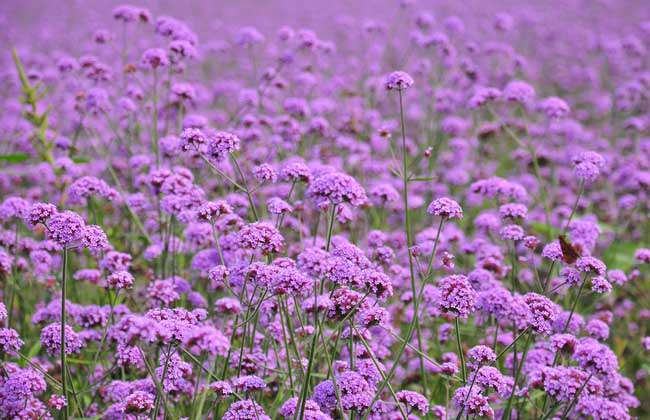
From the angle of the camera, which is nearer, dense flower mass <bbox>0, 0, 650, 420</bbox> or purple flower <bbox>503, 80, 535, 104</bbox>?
dense flower mass <bbox>0, 0, 650, 420</bbox>

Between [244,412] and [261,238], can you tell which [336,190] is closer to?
[261,238]

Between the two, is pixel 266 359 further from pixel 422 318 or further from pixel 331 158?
pixel 331 158

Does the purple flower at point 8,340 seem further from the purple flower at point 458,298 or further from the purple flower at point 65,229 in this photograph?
the purple flower at point 458,298

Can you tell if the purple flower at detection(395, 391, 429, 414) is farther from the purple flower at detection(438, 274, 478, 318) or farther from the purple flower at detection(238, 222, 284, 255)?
the purple flower at detection(238, 222, 284, 255)

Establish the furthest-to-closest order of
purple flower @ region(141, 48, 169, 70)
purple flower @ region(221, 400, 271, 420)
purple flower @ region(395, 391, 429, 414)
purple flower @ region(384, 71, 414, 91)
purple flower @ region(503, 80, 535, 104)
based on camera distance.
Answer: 1. purple flower @ region(503, 80, 535, 104)
2. purple flower @ region(141, 48, 169, 70)
3. purple flower @ region(384, 71, 414, 91)
4. purple flower @ region(395, 391, 429, 414)
5. purple flower @ region(221, 400, 271, 420)

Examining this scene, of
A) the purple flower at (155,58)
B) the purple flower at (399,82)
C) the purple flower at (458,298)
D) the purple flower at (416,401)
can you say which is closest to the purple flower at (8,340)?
the purple flower at (416,401)

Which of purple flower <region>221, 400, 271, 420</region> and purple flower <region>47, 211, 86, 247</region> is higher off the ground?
purple flower <region>47, 211, 86, 247</region>

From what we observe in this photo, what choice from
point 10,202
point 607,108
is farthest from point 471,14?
point 10,202

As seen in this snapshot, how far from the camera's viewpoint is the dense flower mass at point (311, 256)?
8.89ft

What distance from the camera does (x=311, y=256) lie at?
2.65 meters

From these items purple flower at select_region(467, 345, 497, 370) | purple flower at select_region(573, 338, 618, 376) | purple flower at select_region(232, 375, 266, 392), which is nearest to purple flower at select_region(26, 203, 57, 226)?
purple flower at select_region(232, 375, 266, 392)

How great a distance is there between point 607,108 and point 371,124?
3573 mm

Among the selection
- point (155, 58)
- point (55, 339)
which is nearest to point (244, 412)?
point (55, 339)

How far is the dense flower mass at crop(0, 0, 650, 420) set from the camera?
271cm
